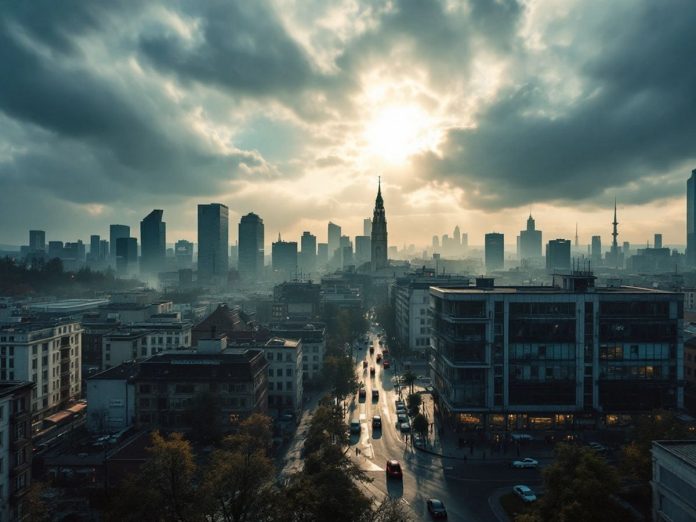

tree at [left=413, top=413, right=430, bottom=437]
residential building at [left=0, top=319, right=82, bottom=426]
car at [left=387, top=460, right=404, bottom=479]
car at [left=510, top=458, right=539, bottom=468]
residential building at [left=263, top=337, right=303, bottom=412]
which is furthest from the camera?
residential building at [left=263, top=337, right=303, bottom=412]

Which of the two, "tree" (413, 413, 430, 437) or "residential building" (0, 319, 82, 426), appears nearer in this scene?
"tree" (413, 413, 430, 437)

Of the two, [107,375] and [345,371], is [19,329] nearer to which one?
[107,375]

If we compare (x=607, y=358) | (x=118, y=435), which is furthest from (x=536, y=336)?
(x=118, y=435)

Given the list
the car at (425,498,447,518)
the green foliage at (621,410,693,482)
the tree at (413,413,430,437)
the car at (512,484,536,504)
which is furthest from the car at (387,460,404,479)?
the green foliage at (621,410,693,482)

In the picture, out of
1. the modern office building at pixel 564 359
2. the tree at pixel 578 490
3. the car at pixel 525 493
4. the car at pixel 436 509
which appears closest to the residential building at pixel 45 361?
the car at pixel 436 509

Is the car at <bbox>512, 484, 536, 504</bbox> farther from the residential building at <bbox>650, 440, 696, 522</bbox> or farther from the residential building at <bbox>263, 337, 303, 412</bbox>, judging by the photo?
the residential building at <bbox>263, 337, 303, 412</bbox>

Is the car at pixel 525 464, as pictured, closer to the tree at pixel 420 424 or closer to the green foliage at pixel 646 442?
the green foliage at pixel 646 442
